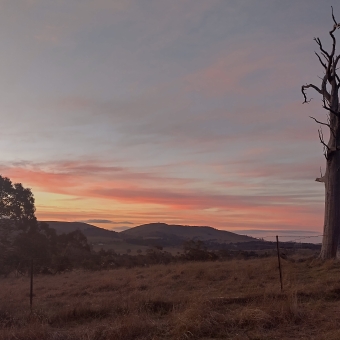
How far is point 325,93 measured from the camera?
19.4m

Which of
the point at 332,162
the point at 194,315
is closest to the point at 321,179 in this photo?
the point at 332,162

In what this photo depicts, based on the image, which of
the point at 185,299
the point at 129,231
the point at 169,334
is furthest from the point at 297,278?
the point at 129,231

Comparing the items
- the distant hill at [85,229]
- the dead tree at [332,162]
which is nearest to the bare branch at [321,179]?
the dead tree at [332,162]

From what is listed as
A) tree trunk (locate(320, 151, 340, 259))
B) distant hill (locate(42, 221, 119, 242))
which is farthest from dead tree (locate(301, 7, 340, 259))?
distant hill (locate(42, 221, 119, 242))

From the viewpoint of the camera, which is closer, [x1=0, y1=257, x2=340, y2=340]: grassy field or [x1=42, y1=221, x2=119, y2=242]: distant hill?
[x1=0, y1=257, x2=340, y2=340]: grassy field

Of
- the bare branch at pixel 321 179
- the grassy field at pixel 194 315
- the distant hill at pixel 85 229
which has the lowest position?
the grassy field at pixel 194 315

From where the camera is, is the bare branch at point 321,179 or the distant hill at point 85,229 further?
the distant hill at point 85,229

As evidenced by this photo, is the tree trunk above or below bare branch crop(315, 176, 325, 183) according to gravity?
below

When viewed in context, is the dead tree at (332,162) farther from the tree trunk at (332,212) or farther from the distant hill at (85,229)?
the distant hill at (85,229)

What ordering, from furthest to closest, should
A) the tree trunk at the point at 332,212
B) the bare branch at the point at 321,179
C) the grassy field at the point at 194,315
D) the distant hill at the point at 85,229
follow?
the distant hill at the point at 85,229
the bare branch at the point at 321,179
the tree trunk at the point at 332,212
the grassy field at the point at 194,315

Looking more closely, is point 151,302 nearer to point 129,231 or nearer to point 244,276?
point 244,276

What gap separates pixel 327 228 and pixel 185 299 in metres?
10.7

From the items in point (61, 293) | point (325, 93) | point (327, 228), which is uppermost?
point (325, 93)

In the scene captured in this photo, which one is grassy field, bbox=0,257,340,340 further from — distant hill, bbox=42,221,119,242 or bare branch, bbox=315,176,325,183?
distant hill, bbox=42,221,119,242
